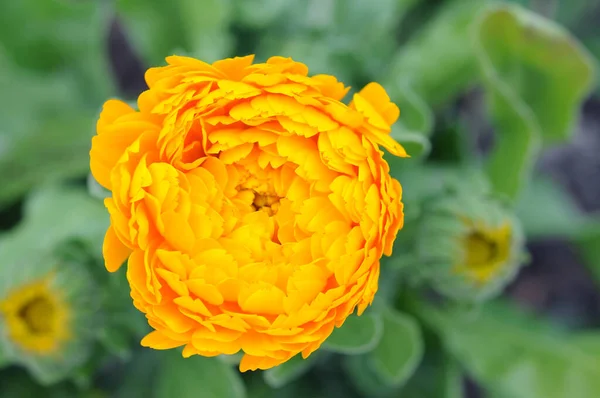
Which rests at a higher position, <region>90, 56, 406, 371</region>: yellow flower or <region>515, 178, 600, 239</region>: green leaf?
<region>90, 56, 406, 371</region>: yellow flower

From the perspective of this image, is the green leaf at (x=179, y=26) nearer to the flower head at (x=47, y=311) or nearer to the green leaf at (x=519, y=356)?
the flower head at (x=47, y=311)

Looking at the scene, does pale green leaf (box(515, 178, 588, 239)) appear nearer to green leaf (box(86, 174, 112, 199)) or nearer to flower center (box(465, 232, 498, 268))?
flower center (box(465, 232, 498, 268))

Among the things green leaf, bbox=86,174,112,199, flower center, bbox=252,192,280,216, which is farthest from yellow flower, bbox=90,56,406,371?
green leaf, bbox=86,174,112,199

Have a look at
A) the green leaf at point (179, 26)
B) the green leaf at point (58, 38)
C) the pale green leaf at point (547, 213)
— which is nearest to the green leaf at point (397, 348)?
the pale green leaf at point (547, 213)

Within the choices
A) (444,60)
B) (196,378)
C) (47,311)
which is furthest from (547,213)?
(47,311)

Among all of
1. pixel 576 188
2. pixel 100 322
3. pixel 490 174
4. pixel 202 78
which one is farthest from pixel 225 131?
pixel 576 188
